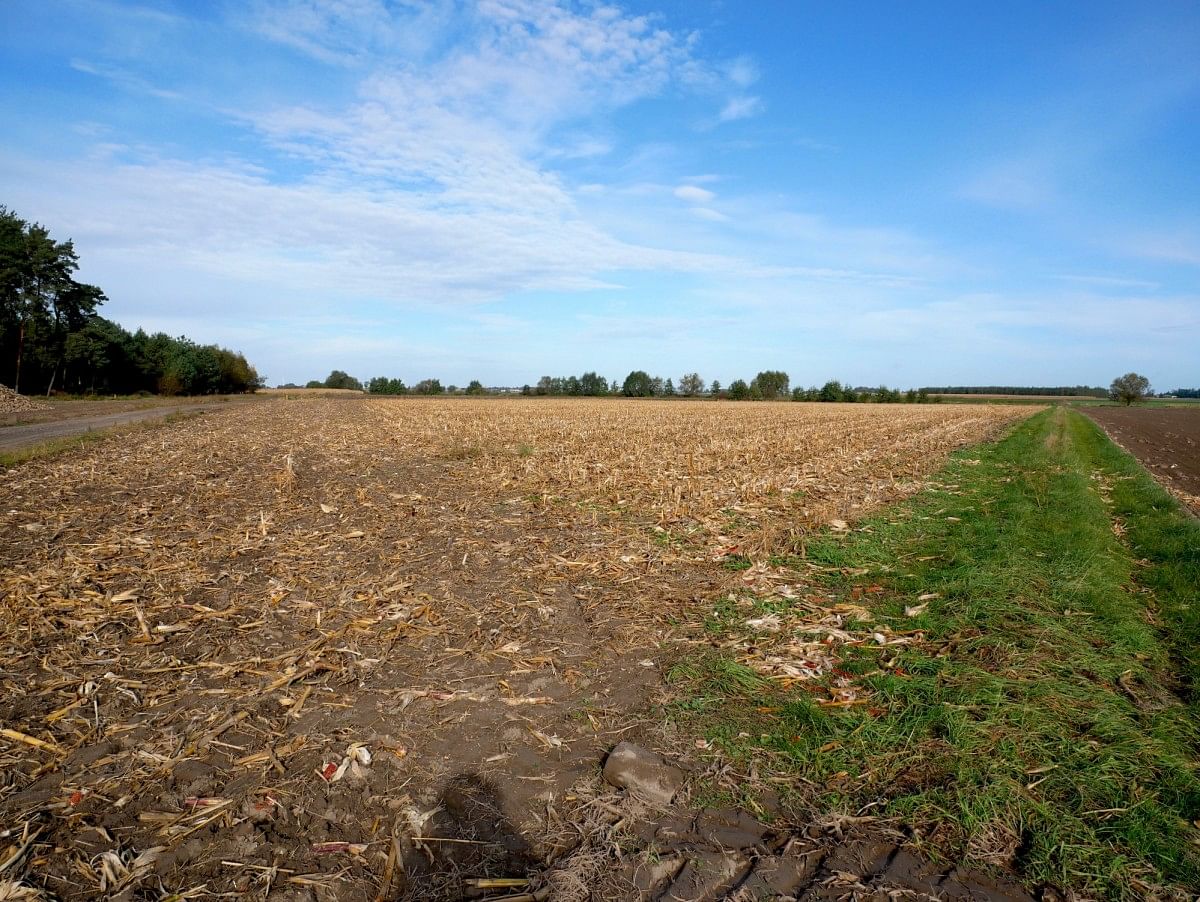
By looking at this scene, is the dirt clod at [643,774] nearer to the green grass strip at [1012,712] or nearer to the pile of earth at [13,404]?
the green grass strip at [1012,712]

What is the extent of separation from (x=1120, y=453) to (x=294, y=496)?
27581 mm

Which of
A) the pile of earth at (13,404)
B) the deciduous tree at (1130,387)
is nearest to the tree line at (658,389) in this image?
the deciduous tree at (1130,387)

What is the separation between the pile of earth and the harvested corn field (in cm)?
2942

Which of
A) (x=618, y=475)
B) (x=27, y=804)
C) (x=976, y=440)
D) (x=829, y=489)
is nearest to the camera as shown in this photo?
(x=27, y=804)

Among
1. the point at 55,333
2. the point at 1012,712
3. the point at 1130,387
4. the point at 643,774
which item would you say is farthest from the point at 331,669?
the point at 1130,387

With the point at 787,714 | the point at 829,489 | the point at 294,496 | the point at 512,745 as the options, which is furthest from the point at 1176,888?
the point at 294,496

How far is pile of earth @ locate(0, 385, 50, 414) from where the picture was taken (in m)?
32.8

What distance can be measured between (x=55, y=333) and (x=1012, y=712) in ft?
Result: 224

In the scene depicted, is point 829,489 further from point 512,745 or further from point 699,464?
point 512,745

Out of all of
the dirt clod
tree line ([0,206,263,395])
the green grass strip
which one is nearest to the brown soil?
the green grass strip

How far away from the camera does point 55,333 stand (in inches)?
2009

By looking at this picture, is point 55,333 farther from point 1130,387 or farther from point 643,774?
point 1130,387

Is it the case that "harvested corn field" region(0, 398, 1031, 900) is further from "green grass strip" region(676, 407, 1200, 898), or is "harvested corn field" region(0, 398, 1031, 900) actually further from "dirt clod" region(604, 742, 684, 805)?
"green grass strip" region(676, 407, 1200, 898)

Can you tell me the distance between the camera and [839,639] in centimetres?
538
